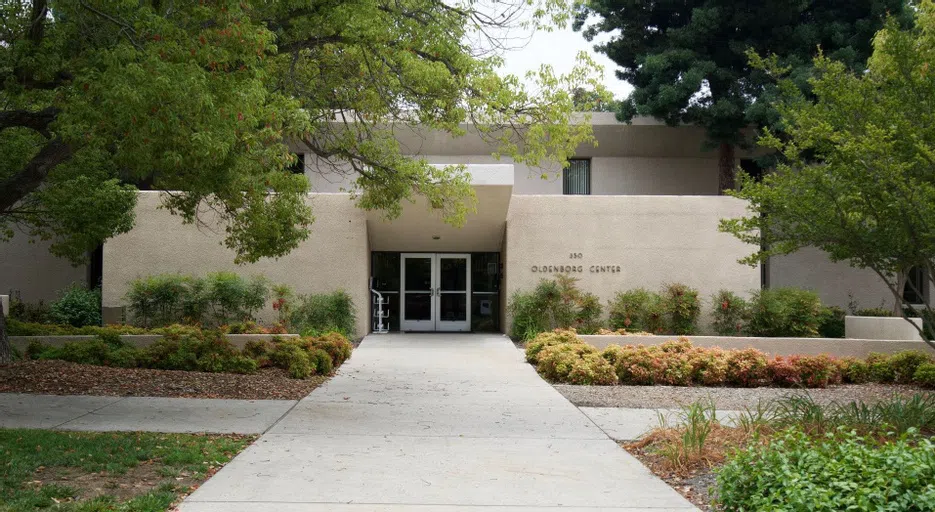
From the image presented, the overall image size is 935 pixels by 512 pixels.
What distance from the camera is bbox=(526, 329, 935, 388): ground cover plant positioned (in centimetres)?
1370

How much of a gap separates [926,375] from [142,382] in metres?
13.2

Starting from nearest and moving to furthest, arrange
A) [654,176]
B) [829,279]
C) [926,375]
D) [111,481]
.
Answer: [111,481], [926,375], [829,279], [654,176]

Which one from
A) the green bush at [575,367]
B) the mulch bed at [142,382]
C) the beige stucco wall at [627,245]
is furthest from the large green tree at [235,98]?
the beige stucco wall at [627,245]

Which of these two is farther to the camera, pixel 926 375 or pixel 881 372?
pixel 881 372

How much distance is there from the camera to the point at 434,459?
24.7 ft

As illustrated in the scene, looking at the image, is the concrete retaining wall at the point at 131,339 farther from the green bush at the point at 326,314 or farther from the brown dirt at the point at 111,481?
the brown dirt at the point at 111,481

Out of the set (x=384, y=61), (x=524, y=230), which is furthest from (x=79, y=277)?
(x=384, y=61)

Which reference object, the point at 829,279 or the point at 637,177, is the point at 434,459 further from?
the point at 637,177

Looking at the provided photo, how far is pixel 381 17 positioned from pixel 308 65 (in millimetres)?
2899

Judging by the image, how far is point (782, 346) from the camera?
17.6m

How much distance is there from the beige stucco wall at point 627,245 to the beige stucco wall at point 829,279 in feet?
16.5

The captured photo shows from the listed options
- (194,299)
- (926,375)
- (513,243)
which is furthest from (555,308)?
(194,299)

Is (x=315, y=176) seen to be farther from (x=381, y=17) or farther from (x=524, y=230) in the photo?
(x=381, y=17)

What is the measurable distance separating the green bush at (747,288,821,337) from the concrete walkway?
9556mm
